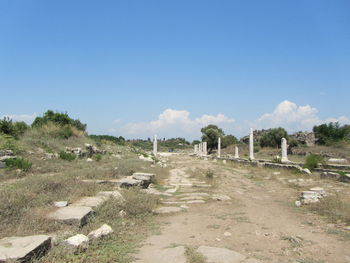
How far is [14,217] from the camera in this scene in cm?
380

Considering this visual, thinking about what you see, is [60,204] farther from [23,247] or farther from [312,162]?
[312,162]

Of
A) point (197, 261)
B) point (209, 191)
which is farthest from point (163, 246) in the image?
point (209, 191)

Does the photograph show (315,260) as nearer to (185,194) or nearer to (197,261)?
(197,261)

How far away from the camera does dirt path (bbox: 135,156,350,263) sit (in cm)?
335

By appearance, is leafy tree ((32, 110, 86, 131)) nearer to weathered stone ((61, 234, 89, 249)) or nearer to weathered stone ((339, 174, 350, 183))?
weathered stone ((339, 174, 350, 183))

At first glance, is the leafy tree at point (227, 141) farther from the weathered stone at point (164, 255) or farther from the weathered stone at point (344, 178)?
the weathered stone at point (164, 255)

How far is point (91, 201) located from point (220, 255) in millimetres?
2741

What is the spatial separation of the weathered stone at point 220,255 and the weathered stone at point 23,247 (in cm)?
178

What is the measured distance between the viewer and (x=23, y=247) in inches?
110

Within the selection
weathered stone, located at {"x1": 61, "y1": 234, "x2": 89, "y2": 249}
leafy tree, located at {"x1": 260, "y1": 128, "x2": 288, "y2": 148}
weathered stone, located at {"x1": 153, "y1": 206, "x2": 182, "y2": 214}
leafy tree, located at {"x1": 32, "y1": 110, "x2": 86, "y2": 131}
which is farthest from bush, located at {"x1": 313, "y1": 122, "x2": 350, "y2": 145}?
weathered stone, located at {"x1": 61, "y1": 234, "x2": 89, "y2": 249}

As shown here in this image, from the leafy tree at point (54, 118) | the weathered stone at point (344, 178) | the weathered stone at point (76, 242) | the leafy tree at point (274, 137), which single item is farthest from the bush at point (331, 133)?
the weathered stone at point (76, 242)

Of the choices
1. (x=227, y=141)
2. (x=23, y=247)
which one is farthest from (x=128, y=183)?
(x=227, y=141)

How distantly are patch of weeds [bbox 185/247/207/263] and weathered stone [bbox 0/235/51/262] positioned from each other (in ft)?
5.10

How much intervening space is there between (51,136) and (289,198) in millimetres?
13869
